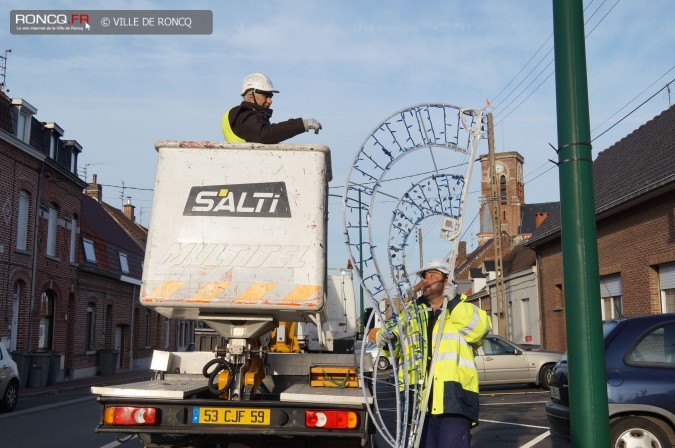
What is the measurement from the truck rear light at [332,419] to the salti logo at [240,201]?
4.39 ft

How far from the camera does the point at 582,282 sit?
3803mm

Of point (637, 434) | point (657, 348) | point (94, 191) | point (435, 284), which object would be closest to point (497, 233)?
point (657, 348)

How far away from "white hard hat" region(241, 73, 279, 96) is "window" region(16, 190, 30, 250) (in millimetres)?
23111

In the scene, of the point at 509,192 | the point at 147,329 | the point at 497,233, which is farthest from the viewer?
the point at 509,192

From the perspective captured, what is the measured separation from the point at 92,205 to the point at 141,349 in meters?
8.38

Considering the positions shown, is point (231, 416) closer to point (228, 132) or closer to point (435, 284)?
point (435, 284)

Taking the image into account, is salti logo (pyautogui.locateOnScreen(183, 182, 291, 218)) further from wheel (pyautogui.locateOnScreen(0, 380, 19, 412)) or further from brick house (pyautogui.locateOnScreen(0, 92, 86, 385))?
brick house (pyautogui.locateOnScreen(0, 92, 86, 385))

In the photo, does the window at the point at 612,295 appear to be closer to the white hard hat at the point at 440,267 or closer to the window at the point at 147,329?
the white hard hat at the point at 440,267

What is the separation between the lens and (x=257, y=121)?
580 cm

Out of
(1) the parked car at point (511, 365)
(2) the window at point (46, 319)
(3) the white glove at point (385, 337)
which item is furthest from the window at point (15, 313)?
A: (3) the white glove at point (385, 337)

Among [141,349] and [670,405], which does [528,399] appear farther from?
[141,349]

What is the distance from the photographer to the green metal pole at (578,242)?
12.4ft

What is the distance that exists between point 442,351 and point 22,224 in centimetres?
2510

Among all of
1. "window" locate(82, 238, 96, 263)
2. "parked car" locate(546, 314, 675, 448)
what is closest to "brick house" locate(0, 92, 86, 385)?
"window" locate(82, 238, 96, 263)
